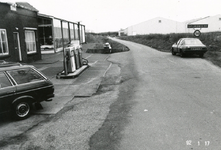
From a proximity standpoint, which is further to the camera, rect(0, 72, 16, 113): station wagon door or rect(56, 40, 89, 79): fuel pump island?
rect(56, 40, 89, 79): fuel pump island

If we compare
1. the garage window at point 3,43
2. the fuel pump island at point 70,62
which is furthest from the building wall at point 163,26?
the garage window at point 3,43

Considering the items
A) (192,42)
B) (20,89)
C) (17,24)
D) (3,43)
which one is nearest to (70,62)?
(3,43)

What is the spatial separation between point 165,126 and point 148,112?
1.09 m

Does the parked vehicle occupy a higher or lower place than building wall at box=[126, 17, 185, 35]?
lower

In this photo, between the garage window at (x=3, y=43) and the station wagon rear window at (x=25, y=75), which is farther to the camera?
the garage window at (x=3, y=43)

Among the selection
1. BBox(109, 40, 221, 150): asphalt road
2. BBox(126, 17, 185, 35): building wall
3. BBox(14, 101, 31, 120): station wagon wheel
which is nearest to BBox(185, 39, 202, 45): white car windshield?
BBox(109, 40, 221, 150): asphalt road

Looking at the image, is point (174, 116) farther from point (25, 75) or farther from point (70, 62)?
point (70, 62)

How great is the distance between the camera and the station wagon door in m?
6.27

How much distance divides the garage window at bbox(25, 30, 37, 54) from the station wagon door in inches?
504

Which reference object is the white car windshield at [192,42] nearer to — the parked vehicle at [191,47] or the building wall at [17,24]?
the parked vehicle at [191,47]

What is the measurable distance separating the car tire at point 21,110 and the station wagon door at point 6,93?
0.20 meters

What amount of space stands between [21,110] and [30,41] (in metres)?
13.8

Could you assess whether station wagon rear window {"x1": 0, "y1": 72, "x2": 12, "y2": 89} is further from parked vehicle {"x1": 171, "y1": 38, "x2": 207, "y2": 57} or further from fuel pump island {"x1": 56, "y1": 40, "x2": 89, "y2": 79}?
parked vehicle {"x1": 171, "y1": 38, "x2": 207, "y2": 57}

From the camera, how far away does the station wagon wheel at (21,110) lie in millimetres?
6568
